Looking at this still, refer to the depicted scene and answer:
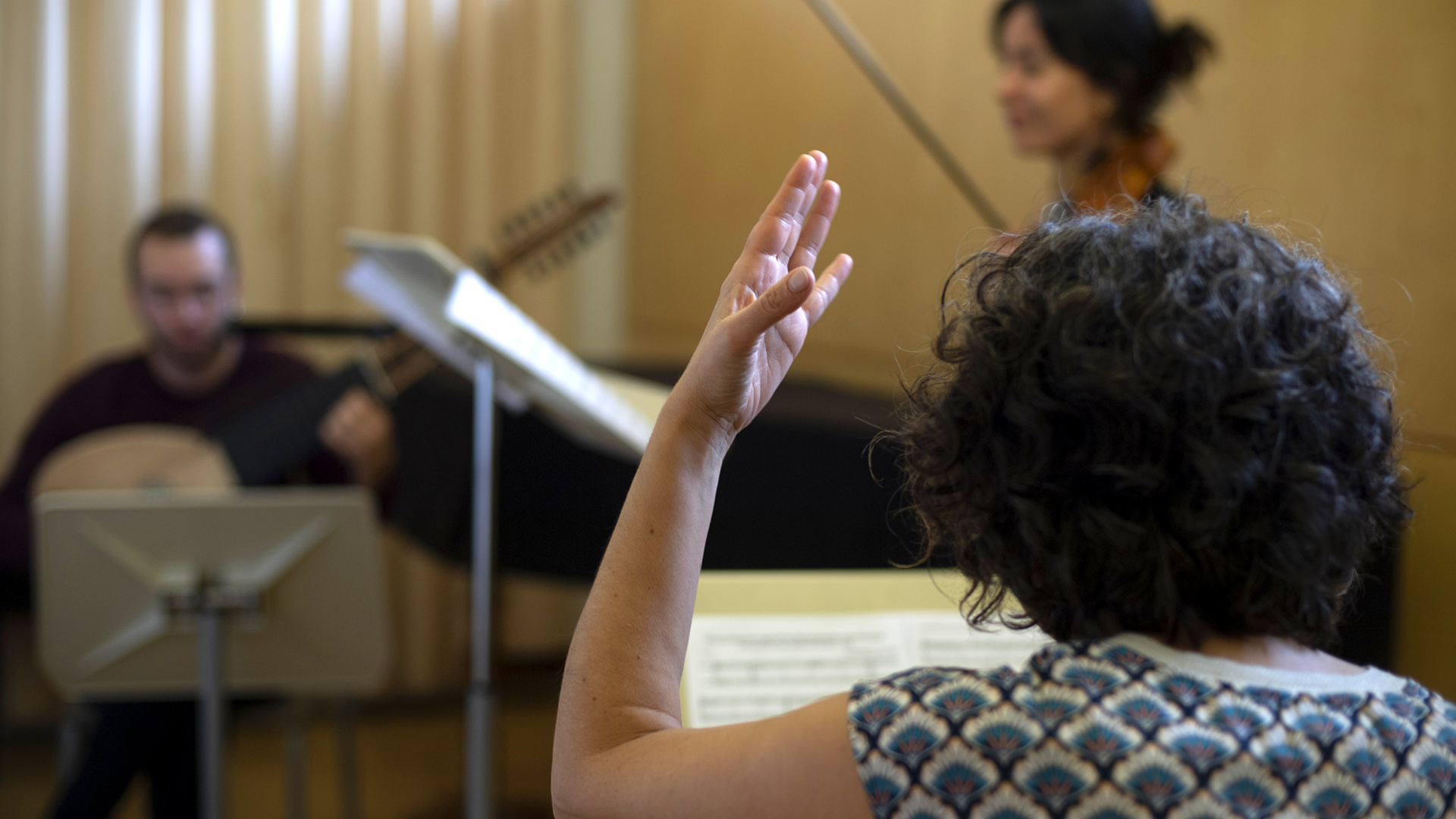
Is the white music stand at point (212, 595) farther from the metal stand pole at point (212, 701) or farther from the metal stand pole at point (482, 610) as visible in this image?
the metal stand pole at point (482, 610)

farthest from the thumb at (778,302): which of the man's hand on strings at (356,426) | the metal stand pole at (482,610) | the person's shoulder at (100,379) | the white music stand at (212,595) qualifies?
the person's shoulder at (100,379)

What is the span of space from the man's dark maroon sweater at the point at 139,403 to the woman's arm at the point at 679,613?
1.72 meters

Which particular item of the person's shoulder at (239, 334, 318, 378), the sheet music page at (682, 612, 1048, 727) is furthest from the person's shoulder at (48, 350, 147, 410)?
the sheet music page at (682, 612, 1048, 727)

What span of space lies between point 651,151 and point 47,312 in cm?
173

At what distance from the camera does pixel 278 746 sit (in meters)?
2.94

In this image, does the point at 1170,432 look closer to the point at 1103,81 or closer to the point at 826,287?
the point at 826,287

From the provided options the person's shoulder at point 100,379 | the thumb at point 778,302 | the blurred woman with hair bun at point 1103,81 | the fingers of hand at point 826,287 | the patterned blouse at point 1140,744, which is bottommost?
the patterned blouse at point 1140,744

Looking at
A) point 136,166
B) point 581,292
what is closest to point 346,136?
point 136,166

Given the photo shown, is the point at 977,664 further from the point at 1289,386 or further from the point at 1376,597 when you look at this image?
the point at 1376,597

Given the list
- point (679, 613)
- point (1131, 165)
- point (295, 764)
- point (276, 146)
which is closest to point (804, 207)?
point (679, 613)

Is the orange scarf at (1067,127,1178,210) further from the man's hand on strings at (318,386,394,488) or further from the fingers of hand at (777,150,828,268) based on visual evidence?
the man's hand on strings at (318,386,394,488)

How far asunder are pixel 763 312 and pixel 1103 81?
4.54ft

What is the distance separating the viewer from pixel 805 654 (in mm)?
1002

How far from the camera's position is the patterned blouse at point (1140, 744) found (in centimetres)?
50
